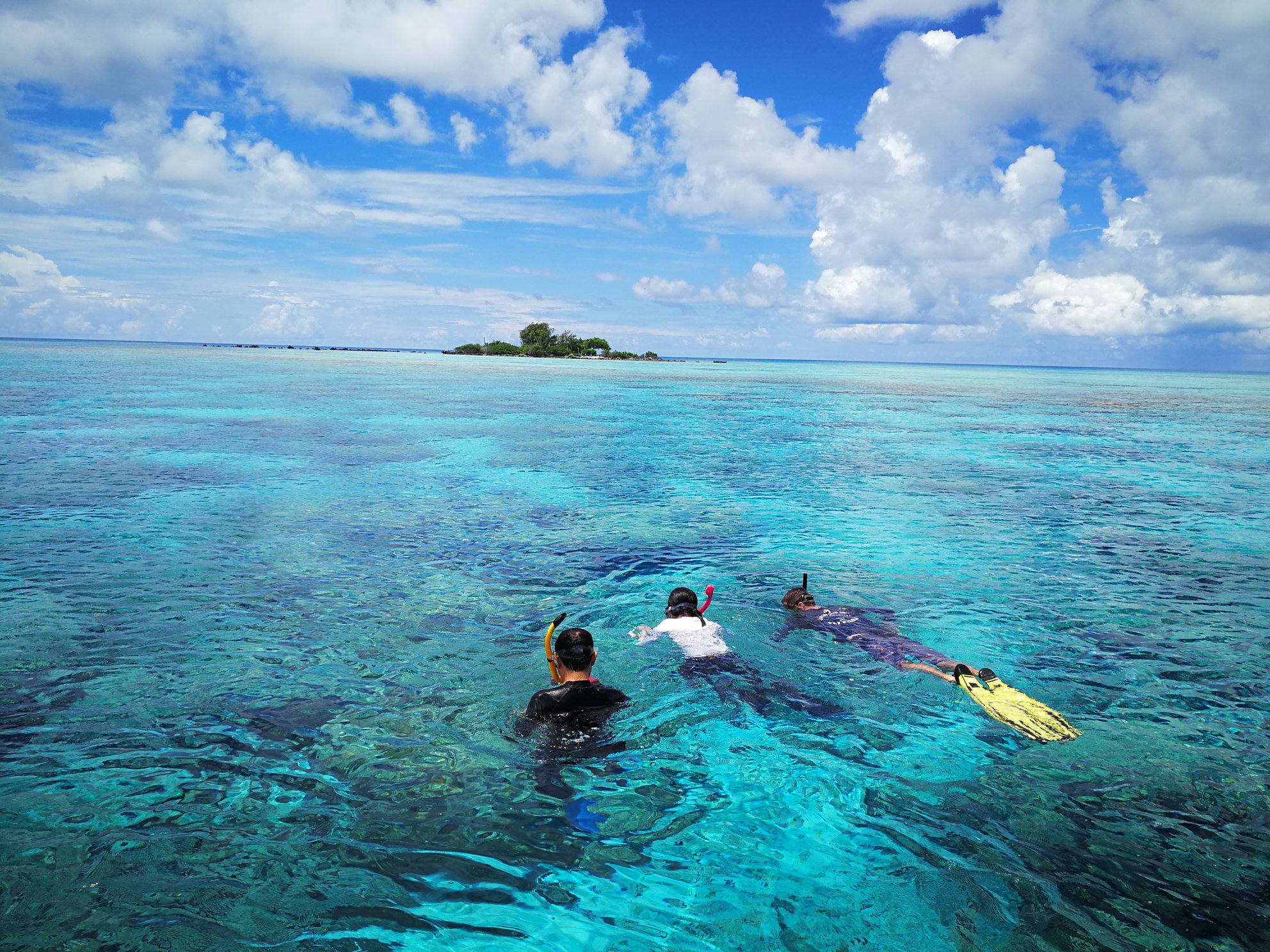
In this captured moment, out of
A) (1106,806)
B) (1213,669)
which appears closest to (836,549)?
(1213,669)

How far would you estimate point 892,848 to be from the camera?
5.48m

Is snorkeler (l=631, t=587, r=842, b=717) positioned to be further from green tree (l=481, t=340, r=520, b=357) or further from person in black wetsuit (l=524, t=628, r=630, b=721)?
green tree (l=481, t=340, r=520, b=357)

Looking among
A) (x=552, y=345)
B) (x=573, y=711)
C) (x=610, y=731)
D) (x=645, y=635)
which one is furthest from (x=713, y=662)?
(x=552, y=345)

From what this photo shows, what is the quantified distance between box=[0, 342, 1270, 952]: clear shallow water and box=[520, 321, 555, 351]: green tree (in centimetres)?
16858

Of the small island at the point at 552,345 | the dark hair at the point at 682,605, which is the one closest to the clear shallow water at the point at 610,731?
the dark hair at the point at 682,605

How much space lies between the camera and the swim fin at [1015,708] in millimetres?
7184

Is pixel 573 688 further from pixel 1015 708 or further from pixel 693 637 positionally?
pixel 1015 708

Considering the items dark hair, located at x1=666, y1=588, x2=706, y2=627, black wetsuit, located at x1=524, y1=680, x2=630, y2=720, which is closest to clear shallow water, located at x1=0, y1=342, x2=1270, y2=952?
black wetsuit, located at x1=524, y1=680, x2=630, y2=720

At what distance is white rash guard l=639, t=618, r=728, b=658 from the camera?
8.97 meters

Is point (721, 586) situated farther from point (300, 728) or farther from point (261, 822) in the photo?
point (261, 822)

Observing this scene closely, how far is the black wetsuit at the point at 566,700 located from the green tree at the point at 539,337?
181 metres

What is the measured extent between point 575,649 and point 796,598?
15.9 feet

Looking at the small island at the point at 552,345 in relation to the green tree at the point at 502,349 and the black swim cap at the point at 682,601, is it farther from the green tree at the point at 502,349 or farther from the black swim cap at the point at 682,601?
the black swim cap at the point at 682,601

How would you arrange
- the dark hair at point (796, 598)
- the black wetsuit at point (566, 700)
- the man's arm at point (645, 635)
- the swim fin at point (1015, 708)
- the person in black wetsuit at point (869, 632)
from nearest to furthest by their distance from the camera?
the black wetsuit at point (566, 700)
the swim fin at point (1015, 708)
the person in black wetsuit at point (869, 632)
the man's arm at point (645, 635)
the dark hair at point (796, 598)
